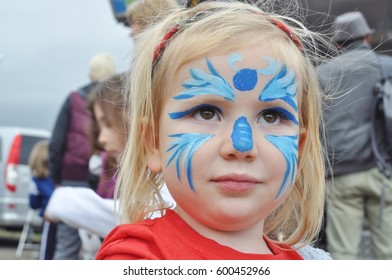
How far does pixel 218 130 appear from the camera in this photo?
1158 mm

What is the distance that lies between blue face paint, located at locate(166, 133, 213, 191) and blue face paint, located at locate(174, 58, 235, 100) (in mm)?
70

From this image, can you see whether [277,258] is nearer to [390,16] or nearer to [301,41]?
[301,41]

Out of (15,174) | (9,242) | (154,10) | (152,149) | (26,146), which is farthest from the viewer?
(9,242)

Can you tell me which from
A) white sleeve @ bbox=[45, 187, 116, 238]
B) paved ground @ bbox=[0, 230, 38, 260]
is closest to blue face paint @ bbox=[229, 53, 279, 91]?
white sleeve @ bbox=[45, 187, 116, 238]

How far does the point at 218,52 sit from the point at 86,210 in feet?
3.99

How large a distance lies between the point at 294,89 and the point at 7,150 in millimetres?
6035

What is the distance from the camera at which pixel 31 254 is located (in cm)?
696

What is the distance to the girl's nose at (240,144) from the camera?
1.12m

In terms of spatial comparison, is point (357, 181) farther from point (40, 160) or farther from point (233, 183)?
point (40, 160)

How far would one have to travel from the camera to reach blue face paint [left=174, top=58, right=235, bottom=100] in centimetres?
116

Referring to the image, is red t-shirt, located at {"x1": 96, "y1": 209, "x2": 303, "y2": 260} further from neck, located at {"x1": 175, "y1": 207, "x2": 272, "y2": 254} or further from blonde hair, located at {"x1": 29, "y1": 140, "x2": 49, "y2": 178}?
blonde hair, located at {"x1": 29, "y1": 140, "x2": 49, "y2": 178}

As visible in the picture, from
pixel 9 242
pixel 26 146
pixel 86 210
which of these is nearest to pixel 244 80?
pixel 86 210
